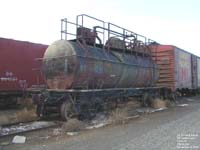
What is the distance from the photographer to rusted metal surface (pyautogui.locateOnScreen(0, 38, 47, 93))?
48.0ft

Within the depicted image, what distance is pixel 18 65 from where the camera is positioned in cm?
1550

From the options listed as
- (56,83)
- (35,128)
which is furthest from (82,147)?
(56,83)

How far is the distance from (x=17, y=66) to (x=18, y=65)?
90 mm

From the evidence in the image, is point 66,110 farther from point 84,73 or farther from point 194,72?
point 194,72

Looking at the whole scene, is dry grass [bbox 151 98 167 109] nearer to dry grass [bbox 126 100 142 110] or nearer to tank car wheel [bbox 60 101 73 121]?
dry grass [bbox 126 100 142 110]

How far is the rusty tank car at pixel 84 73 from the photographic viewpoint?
11.1 metres

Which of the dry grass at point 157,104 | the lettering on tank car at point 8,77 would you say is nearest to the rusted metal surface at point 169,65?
the dry grass at point 157,104

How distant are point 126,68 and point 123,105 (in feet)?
6.09

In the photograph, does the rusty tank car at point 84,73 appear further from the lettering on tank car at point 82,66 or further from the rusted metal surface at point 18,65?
the rusted metal surface at point 18,65

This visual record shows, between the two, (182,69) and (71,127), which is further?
(182,69)

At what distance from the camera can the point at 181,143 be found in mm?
6895

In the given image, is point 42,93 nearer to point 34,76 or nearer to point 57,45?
point 57,45

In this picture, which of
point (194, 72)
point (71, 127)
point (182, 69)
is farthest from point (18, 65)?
point (194, 72)

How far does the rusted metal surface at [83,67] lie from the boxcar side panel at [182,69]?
6713mm
